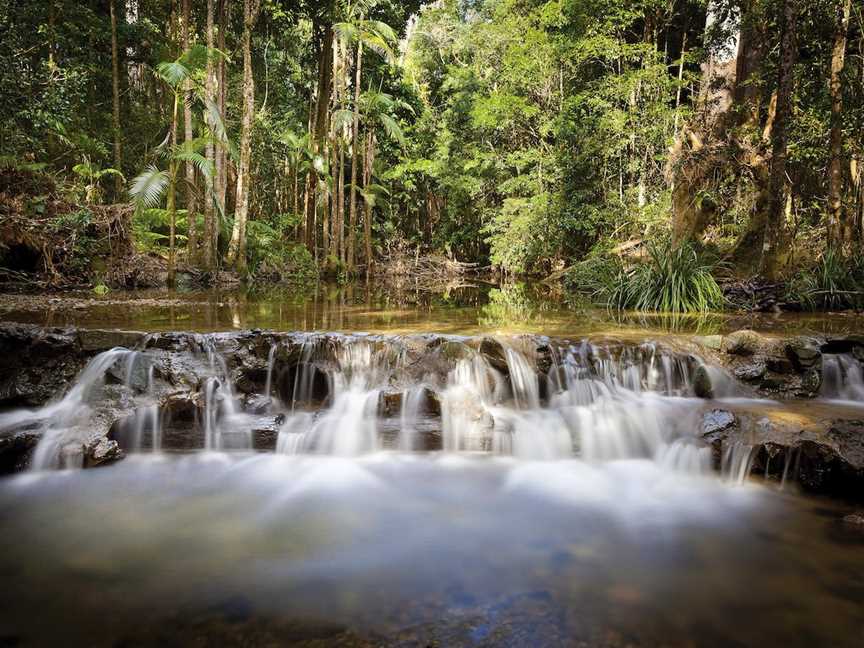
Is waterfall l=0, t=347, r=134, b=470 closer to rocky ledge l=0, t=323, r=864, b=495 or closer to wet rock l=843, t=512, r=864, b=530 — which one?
rocky ledge l=0, t=323, r=864, b=495

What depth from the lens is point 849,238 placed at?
1083 cm

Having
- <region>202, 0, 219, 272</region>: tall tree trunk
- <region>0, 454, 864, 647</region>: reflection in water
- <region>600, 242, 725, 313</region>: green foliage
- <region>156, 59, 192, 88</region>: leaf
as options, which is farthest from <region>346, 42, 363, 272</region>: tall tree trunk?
<region>0, 454, 864, 647</region>: reflection in water

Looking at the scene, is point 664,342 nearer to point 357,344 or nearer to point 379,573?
point 357,344

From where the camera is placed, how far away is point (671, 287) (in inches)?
407

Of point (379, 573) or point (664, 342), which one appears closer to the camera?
point (379, 573)

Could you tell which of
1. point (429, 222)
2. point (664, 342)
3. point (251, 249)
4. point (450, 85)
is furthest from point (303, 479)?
point (429, 222)

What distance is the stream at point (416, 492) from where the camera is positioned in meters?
2.97

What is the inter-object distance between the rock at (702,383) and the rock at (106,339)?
20.3 ft

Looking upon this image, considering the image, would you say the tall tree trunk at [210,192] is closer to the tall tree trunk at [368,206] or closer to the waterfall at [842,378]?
the tall tree trunk at [368,206]

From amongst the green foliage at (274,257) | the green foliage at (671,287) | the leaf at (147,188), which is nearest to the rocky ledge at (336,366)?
the green foliage at (671,287)

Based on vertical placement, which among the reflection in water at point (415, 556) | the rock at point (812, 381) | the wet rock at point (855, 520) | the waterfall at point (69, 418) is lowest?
the reflection in water at point (415, 556)

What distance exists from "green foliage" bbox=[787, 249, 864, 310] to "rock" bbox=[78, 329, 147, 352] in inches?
402

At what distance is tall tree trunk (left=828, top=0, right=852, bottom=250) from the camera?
9844 mm

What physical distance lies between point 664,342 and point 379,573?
14.9 ft
